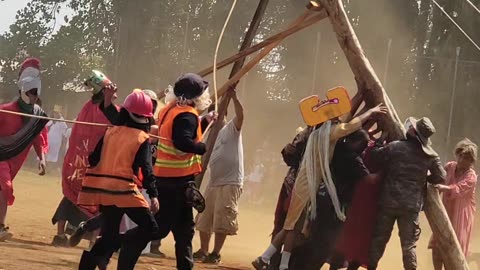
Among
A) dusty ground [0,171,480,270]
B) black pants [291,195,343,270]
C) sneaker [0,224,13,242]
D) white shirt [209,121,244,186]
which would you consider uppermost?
white shirt [209,121,244,186]

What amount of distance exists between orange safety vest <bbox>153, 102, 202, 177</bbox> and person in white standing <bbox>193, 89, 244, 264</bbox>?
11.7 ft

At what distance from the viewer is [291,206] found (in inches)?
383

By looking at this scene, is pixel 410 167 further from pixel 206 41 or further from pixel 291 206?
pixel 206 41

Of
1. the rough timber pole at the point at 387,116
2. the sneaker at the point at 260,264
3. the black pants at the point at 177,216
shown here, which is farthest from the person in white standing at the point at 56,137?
the black pants at the point at 177,216

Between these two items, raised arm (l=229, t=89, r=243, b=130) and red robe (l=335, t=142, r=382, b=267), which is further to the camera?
raised arm (l=229, t=89, r=243, b=130)

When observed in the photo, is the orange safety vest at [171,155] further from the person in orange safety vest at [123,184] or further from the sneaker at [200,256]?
the sneaker at [200,256]

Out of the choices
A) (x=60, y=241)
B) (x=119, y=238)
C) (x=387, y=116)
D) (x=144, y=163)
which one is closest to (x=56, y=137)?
(x=60, y=241)

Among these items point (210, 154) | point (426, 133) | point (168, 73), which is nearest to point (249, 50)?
point (210, 154)

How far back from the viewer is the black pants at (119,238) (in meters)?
7.44

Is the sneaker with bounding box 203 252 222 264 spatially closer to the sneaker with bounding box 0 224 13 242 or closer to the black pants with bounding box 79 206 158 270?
the sneaker with bounding box 0 224 13 242

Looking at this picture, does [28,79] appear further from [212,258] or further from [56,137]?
[56,137]

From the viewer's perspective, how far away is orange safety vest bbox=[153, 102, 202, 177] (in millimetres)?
7730

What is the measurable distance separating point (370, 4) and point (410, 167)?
744 inches

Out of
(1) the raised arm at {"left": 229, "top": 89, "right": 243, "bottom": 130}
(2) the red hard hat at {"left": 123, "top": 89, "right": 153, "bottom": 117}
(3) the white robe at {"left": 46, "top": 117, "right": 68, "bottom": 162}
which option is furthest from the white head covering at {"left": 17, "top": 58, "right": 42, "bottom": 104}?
(3) the white robe at {"left": 46, "top": 117, "right": 68, "bottom": 162}
